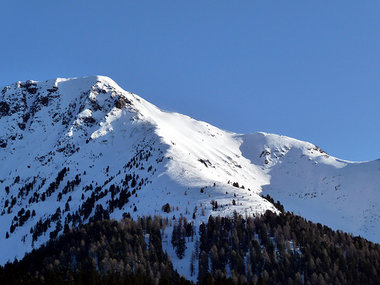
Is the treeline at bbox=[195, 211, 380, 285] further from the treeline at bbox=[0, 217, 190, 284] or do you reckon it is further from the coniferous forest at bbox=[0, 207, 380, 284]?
the treeline at bbox=[0, 217, 190, 284]

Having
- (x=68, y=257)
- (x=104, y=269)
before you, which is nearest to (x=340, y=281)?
(x=104, y=269)

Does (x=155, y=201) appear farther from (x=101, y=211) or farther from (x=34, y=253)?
(x=34, y=253)

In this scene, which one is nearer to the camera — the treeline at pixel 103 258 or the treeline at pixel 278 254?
the treeline at pixel 103 258

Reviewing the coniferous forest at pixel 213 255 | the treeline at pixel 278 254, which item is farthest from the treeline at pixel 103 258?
the treeline at pixel 278 254

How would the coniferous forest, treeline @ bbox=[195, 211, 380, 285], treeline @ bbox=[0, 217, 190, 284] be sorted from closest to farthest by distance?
treeline @ bbox=[0, 217, 190, 284], the coniferous forest, treeline @ bbox=[195, 211, 380, 285]

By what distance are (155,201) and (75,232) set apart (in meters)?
34.6

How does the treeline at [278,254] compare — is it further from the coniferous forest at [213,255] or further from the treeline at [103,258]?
the treeline at [103,258]

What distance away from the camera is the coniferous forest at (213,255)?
104625mm

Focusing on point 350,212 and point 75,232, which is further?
point 350,212

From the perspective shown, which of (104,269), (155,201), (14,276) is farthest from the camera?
(155,201)

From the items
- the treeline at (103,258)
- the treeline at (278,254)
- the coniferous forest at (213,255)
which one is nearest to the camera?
the treeline at (103,258)

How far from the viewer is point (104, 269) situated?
111m

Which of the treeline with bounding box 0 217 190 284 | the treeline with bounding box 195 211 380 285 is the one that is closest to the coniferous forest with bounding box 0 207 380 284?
the treeline with bounding box 195 211 380 285

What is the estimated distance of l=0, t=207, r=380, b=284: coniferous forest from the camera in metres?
105
